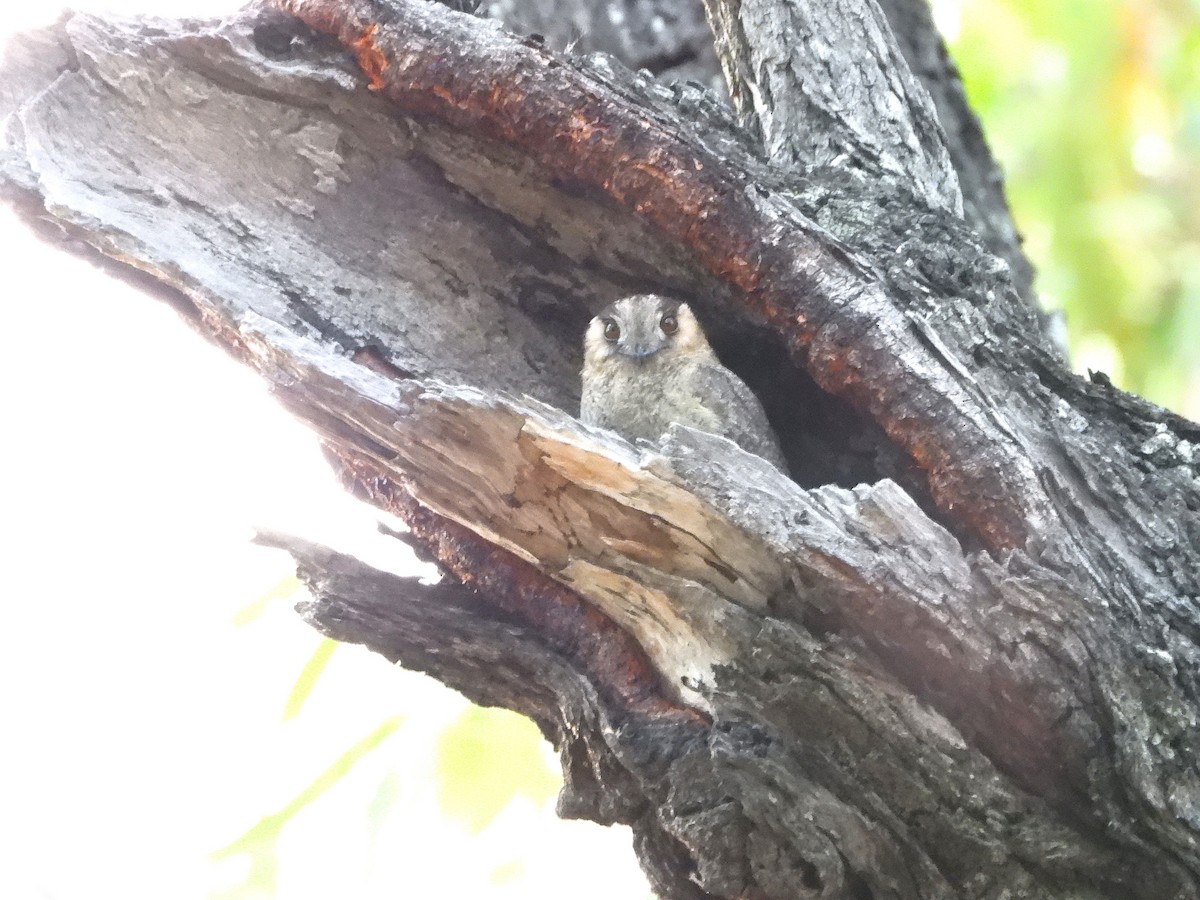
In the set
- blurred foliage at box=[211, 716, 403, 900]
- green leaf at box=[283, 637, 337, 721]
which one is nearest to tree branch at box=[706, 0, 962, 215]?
green leaf at box=[283, 637, 337, 721]

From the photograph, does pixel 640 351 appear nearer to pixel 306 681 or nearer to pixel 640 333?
pixel 640 333

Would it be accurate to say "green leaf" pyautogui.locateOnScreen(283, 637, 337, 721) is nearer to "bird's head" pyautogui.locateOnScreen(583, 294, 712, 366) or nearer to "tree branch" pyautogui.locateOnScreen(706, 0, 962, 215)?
"bird's head" pyautogui.locateOnScreen(583, 294, 712, 366)

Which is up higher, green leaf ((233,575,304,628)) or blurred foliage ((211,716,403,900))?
green leaf ((233,575,304,628))

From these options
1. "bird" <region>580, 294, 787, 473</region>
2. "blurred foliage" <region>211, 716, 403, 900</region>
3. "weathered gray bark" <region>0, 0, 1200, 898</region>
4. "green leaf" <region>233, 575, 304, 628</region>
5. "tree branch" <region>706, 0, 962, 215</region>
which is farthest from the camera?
"green leaf" <region>233, 575, 304, 628</region>

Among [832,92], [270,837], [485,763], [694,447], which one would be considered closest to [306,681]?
[270,837]

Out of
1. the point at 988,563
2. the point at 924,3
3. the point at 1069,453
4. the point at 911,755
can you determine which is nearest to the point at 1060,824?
the point at 911,755

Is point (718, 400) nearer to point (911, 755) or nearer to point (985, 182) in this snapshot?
point (911, 755)
